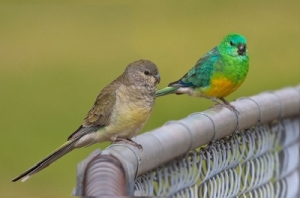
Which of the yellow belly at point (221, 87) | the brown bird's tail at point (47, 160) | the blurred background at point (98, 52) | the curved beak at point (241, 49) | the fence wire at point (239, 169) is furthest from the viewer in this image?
the blurred background at point (98, 52)

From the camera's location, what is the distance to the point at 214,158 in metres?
4.12

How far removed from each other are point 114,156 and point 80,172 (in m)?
0.14

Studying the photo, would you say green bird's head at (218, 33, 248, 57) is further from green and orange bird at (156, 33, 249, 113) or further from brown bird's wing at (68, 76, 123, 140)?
brown bird's wing at (68, 76, 123, 140)

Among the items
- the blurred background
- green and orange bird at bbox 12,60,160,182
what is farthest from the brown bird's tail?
Answer: the blurred background

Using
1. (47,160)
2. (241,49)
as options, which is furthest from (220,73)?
(47,160)

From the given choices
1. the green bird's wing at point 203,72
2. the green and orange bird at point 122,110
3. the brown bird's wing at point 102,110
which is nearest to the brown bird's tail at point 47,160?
the green and orange bird at point 122,110

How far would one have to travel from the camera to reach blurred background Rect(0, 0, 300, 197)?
1110 centimetres

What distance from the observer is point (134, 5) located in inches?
Answer: 631

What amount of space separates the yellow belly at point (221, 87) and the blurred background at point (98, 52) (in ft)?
→ 10.4

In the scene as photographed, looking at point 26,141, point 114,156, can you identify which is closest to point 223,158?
point 114,156

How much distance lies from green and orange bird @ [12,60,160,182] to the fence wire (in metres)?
0.45

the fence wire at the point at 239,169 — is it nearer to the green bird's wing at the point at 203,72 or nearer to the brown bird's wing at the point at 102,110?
the brown bird's wing at the point at 102,110

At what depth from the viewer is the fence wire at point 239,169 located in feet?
11.9

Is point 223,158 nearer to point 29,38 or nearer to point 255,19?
point 29,38
